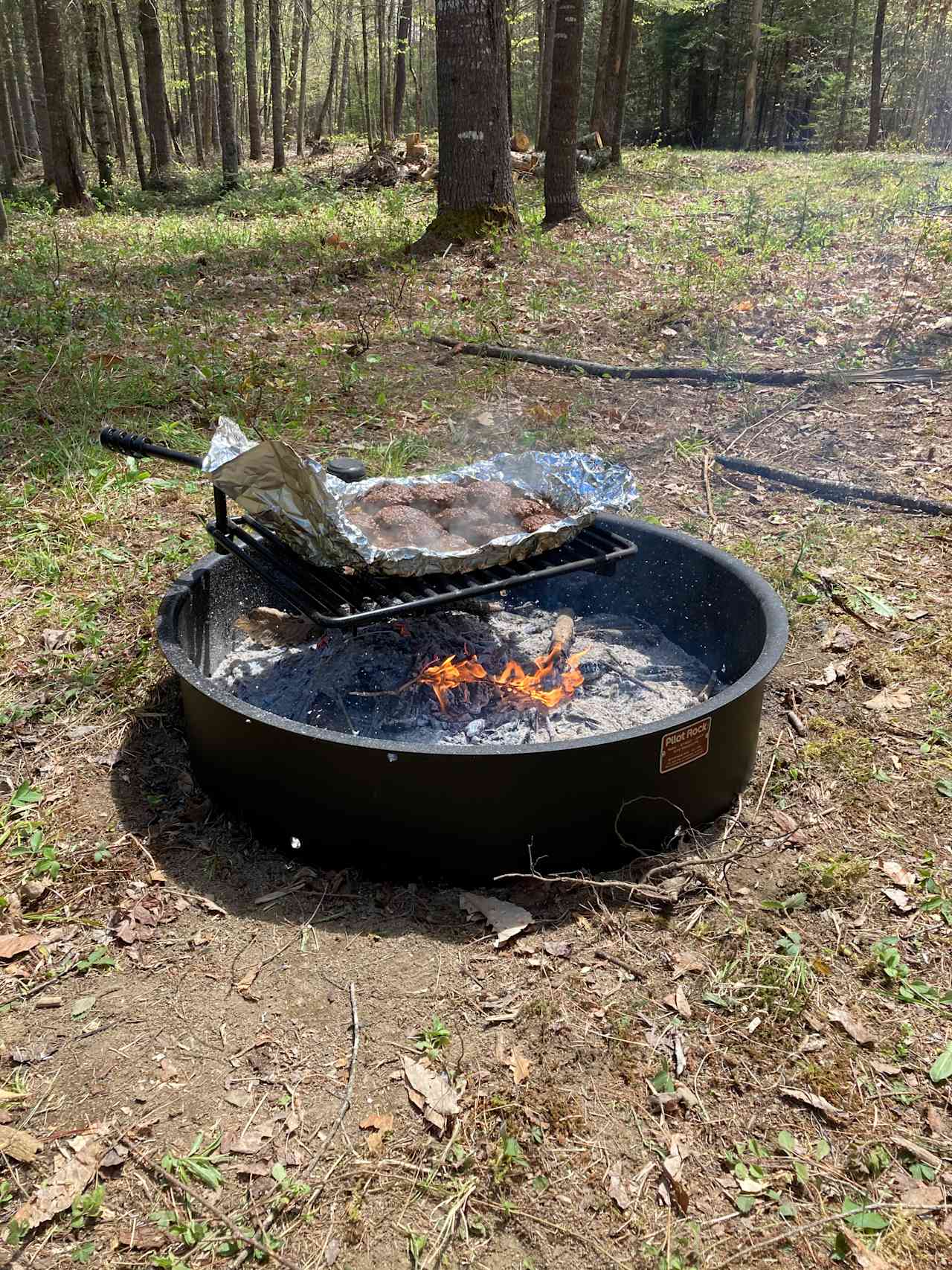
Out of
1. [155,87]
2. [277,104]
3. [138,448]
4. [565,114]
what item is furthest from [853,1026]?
[277,104]

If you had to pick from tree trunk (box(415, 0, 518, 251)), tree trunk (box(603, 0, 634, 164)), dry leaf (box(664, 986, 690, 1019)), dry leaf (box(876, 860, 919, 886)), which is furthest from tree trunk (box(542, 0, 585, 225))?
dry leaf (box(664, 986, 690, 1019))

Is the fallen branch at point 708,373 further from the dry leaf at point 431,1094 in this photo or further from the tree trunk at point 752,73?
the tree trunk at point 752,73

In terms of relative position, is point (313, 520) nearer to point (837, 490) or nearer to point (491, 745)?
point (491, 745)

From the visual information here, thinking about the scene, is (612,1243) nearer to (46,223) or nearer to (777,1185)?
(777,1185)

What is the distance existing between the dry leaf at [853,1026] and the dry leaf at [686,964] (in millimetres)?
383

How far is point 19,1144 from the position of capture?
2256mm

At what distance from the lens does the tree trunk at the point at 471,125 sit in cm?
866

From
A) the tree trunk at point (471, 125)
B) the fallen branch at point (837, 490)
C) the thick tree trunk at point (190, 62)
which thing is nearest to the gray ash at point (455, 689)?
the fallen branch at point (837, 490)

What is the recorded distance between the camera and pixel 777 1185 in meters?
2.19

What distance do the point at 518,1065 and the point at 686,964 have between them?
64 centimetres

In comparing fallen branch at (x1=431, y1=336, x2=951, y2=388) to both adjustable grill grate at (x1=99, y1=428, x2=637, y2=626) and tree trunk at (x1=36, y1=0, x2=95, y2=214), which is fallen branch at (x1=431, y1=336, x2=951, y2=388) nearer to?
adjustable grill grate at (x1=99, y1=428, x2=637, y2=626)

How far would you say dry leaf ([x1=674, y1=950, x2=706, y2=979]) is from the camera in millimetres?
2773

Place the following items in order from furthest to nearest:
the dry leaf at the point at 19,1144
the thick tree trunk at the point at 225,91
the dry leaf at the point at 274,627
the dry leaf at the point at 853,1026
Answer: the thick tree trunk at the point at 225,91
the dry leaf at the point at 274,627
the dry leaf at the point at 853,1026
the dry leaf at the point at 19,1144

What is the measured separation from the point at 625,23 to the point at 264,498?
61.0ft
